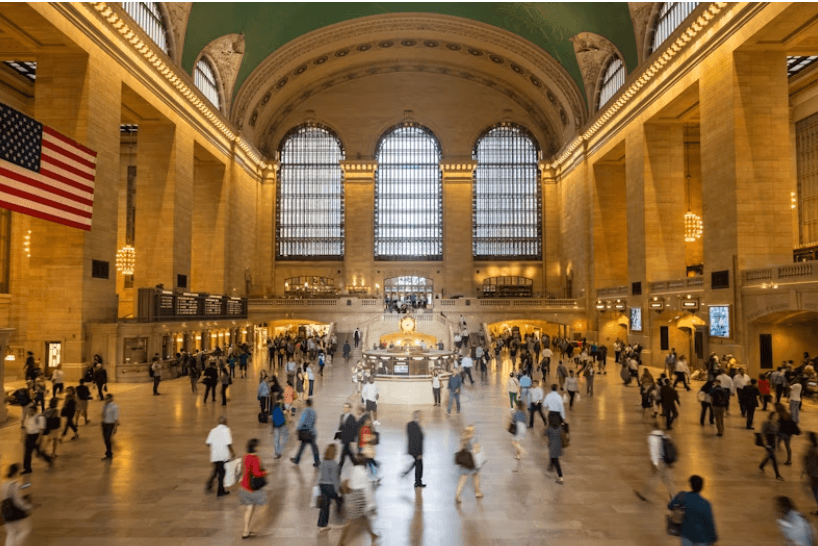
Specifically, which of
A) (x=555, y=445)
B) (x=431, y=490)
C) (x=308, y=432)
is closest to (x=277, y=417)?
(x=308, y=432)

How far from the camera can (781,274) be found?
54.9 ft

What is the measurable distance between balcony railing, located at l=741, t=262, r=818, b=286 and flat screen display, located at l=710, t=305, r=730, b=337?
3.67 feet

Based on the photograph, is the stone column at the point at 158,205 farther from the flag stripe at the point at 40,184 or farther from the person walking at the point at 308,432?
the person walking at the point at 308,432

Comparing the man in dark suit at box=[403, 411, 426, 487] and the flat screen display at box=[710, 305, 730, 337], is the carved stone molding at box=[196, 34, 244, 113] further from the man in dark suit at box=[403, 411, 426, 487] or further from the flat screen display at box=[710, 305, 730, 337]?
the man in dark suit at box=[403, 411, 426, 487]

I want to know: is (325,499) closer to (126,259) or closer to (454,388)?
(454,388)

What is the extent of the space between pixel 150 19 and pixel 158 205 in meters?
7.93

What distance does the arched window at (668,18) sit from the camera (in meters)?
22.8

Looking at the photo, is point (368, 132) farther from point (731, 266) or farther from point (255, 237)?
point (731, 266)

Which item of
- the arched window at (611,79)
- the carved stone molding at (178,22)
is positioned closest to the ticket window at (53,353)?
the carved stone molding at (178,22)

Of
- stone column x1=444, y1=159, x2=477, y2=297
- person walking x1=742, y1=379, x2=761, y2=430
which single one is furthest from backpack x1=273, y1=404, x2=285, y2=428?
stone column x1=444, y1=159, x2=477, y2=297

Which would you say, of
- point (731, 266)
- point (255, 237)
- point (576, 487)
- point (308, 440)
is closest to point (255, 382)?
point (308, 440)

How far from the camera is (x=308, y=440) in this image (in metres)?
8.63

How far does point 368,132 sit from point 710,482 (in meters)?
38.6

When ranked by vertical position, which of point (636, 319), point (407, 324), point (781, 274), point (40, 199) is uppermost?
point (40, 199)
